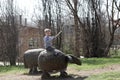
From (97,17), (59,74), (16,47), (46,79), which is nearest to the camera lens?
(46,79)

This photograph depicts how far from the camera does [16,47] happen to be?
26.1 meters

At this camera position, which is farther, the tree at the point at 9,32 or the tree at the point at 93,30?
the tree at the point at 93,30

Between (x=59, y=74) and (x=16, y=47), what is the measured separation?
42.2 ft

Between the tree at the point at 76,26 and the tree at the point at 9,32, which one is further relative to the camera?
the tree at the point at 76,26

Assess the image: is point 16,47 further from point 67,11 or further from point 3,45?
point 67,11

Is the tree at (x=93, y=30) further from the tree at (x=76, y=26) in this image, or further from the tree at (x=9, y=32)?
the tree at (x=9, y=32)

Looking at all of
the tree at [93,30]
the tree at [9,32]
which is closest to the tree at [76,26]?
the tree at [93,30]

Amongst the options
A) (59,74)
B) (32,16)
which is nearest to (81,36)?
(32,16)

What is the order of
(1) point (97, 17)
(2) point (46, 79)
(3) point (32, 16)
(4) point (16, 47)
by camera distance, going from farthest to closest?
(3) point (32, 16) → (1) point (97, 17) → (4) point (16, 47) → (2) point (46, 79)

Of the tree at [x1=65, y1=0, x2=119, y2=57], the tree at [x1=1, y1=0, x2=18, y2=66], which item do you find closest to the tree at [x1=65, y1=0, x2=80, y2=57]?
the tree at [x1=65, y1=0, x2=119, y2=57]

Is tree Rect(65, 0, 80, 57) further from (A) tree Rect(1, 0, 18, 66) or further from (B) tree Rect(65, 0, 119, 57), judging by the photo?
(A) tree Rect(1, 0, 18, 66)

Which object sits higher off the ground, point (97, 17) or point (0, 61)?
point (97, 17)

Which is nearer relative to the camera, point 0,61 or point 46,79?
point 46,79

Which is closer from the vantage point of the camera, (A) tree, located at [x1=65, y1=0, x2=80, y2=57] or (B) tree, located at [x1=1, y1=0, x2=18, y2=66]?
(B) tree, located at [x1=1, y1=0, x2=18, y2=66]
